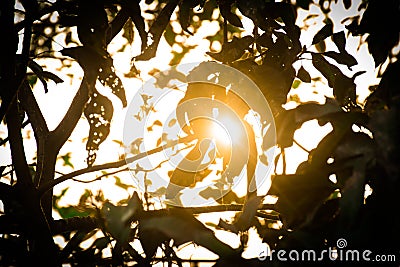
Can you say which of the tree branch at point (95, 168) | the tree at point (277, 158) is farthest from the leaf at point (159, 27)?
the tree branch at point (95, 168)

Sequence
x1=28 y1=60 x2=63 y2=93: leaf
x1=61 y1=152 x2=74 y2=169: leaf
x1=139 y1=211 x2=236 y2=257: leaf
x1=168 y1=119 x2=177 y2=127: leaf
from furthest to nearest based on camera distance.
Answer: x1=61 y1=152 x2=74 y2=169: leaf → x1=168 y1=119 x2=177 y2=127: leaf → x1=28 y1=60 x2=63 y2=93: leaf → x1=139 y1=211 x2=236 y2=257: leaf

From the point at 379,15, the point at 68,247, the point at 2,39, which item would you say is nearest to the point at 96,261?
the point at 68,247

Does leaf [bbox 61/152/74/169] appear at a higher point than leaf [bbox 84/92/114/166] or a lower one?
higher

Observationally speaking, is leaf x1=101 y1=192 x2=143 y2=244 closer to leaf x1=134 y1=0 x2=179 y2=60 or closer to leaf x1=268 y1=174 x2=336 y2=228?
leaf x1=268 y1=174 x2=336 y2=228

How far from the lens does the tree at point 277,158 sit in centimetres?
66

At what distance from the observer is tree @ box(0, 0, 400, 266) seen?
66 cm

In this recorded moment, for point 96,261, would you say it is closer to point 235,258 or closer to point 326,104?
point 235,258

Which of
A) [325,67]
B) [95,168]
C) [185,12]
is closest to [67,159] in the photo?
[95,168]

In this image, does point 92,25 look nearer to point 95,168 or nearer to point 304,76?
point 95,168

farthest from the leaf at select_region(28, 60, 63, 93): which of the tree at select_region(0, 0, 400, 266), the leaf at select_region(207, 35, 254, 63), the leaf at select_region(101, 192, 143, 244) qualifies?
the leaf at select_region(101, 192, 143, 244)

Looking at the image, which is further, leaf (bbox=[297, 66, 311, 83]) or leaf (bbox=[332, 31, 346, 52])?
leaf (bbox=[297, 66, 311, 83])

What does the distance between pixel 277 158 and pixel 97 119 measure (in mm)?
458

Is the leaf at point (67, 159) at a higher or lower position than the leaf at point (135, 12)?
higher

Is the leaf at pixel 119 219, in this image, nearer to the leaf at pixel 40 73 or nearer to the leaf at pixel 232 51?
the leaf at pixel 232 51
